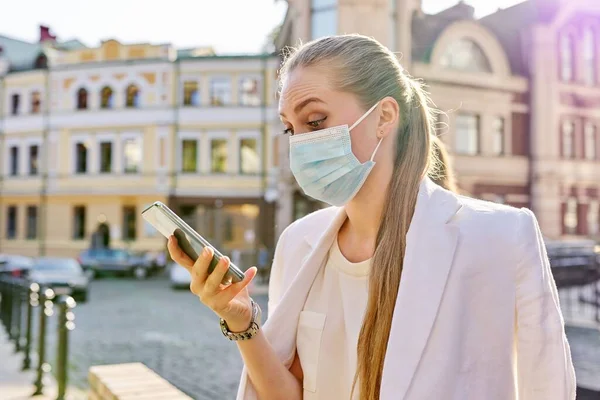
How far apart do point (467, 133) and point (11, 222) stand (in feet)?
90.4

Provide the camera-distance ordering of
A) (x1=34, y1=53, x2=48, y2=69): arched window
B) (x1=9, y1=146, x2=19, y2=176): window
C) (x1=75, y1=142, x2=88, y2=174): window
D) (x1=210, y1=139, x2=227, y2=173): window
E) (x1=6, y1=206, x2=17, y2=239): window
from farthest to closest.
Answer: (x1=9, y1=146, x2=19, y2=176): window
(x1=34, y1=53, x2=48, y2=69): arched window
(x1=6, y1=206, x2=17, y2=239): window
(x1=75, y1=142, x2=88, y2=174): window
(x1=210, y1=139, x2=227, y2=173): window

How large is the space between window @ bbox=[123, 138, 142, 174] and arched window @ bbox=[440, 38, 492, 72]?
59.2 ft

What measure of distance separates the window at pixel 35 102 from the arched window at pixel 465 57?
24.4 m

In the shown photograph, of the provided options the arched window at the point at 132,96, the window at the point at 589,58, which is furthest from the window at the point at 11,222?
the window at the point at 589,58

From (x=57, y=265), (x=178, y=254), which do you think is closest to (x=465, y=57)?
(x=57, y=265)

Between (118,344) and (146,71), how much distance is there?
26.4 metres

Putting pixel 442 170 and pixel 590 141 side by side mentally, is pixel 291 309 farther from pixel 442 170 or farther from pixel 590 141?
pixel 590 141

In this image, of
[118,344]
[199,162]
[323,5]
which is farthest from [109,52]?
[118,344]

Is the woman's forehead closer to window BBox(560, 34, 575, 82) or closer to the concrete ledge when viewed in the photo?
the concrete ledge

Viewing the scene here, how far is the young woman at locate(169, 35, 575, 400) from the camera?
1599 millimetres

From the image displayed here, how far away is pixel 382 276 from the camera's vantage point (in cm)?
176

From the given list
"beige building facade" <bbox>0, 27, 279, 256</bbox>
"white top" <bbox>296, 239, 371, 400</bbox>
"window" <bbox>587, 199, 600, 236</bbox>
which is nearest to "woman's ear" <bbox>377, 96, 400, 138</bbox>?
"white top" <bbox>296, 239, 371, 400</bbox>

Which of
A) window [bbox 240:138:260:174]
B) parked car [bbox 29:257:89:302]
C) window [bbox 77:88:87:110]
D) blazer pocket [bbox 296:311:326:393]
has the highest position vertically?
window [bbox 77:88:87:110]

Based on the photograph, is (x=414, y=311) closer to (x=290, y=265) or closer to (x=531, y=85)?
(x=290, y=265)
